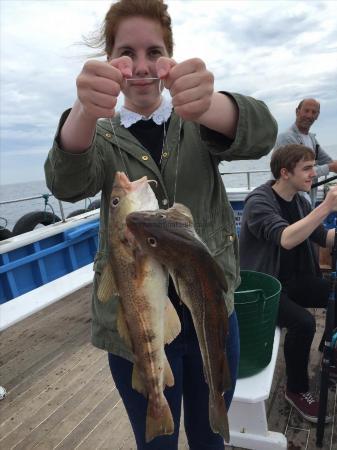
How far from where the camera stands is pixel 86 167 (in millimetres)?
1376

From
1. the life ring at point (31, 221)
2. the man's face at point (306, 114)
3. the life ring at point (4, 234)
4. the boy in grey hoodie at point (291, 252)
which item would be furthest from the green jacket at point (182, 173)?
the life ring at point (31, 221)

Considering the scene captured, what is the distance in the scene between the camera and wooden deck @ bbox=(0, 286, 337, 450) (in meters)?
2.93

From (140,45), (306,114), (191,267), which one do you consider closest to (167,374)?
(191,267)

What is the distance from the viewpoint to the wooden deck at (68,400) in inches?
115

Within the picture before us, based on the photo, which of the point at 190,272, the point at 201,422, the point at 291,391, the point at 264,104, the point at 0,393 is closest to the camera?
the point at 190,272

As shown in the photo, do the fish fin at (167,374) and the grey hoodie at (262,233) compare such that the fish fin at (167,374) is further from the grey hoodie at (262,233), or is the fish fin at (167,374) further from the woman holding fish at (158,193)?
the grey hoodie at (262,233)

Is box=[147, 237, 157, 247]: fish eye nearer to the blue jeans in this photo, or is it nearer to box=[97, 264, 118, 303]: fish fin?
box=[97, 264, 118, 303]: fish fin

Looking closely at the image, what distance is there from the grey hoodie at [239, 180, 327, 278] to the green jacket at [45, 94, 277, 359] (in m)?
1.52

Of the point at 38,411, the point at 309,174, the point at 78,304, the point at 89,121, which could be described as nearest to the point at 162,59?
the point at 89,121

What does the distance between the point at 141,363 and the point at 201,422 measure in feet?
2.51

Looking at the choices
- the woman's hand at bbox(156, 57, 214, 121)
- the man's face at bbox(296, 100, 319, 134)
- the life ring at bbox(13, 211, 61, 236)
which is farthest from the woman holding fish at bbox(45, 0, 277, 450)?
the life ring at bbox(13, 211, 61, 236)

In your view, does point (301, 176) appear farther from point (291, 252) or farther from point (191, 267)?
point (191, 267)

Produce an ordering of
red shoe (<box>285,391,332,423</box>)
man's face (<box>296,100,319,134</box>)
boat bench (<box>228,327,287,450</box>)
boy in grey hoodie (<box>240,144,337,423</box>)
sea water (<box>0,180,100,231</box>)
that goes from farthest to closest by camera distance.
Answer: sea water (<box>0,180,100,231</box>) → man's face (<box>296,100,319,134</box>) → boy in grey hoodie (<box>240,144,337,423</box>) → red shoe (<box>285,391,332,423</box>) → boat bench (<box>228,327,287,450</box>)

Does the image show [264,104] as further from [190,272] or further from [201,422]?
[201,422]
